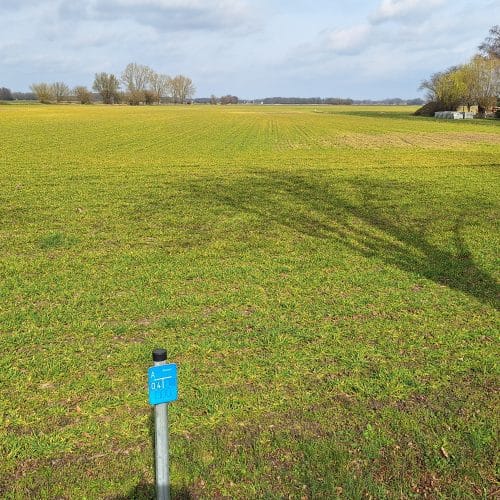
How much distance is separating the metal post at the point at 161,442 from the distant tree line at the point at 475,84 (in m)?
88.4

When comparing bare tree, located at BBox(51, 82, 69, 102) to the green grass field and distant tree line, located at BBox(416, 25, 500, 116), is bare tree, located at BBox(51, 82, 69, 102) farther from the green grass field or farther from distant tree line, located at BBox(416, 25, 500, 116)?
the green grass field

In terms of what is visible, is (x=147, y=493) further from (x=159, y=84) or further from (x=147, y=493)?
(x=159, y=84)

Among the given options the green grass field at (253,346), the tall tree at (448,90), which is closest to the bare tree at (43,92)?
the tall tree at (448,90)

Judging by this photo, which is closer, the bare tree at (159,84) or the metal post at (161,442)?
the metal post at (161,442)

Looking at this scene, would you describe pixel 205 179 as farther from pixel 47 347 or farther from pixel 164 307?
pixel 47 347

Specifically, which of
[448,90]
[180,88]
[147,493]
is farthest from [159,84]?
[147,493]

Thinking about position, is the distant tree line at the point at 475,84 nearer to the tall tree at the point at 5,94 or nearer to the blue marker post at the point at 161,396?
the blue marker post at the point at 161,396

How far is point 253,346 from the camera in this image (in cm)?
525

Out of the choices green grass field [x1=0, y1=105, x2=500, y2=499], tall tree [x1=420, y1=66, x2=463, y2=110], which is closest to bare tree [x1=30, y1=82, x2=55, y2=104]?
tall tree [x1=420, y1=66, x2=463, y2=110]

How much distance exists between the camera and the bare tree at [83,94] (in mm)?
134125

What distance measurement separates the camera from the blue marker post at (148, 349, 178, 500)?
2.57m

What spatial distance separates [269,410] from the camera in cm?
416

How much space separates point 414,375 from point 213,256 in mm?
4495

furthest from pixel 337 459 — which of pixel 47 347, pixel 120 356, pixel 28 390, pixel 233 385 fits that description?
pixel 47 347
